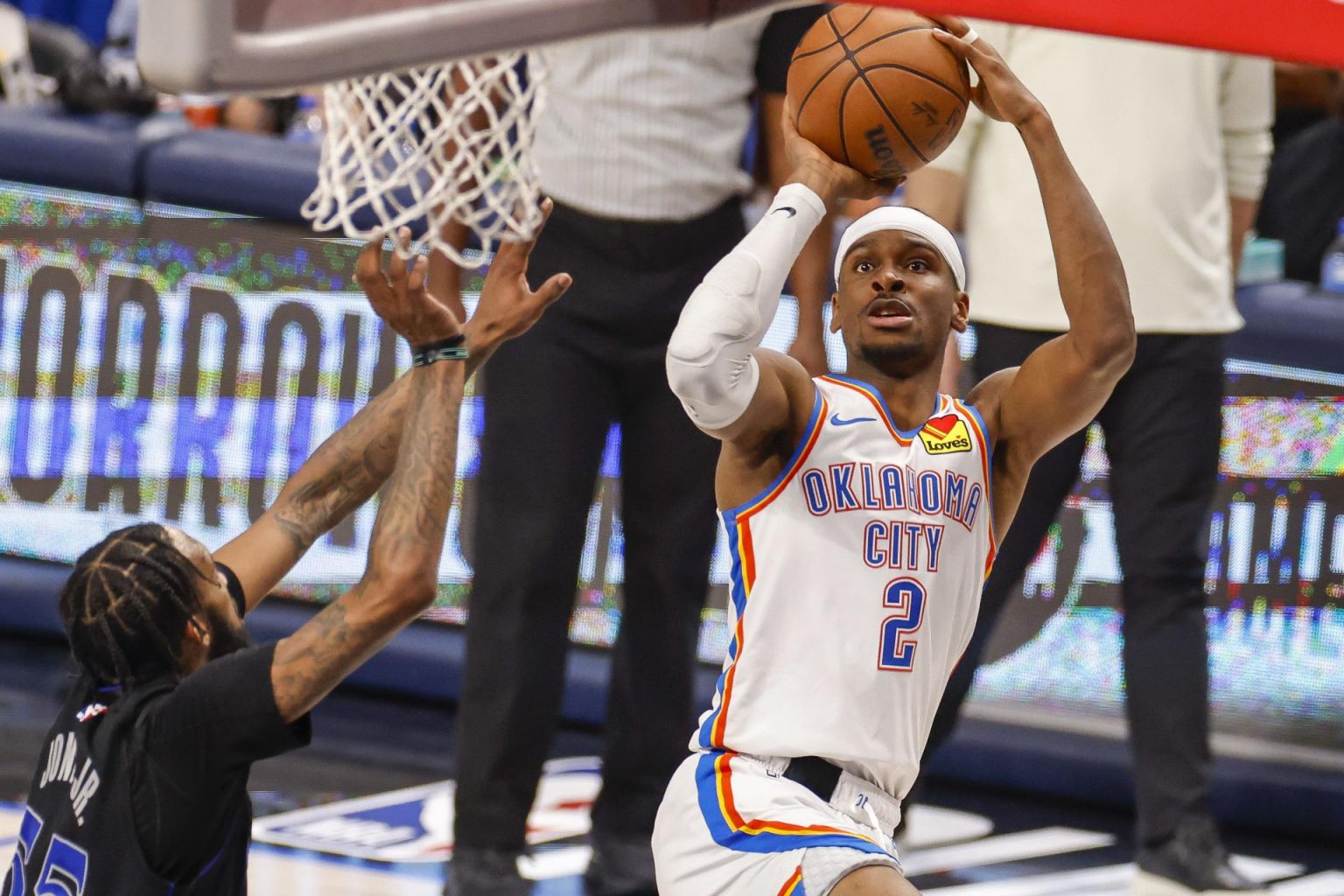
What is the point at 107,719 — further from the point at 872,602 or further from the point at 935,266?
the point at 935,266

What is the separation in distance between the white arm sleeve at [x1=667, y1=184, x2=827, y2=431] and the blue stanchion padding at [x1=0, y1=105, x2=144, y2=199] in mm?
3759

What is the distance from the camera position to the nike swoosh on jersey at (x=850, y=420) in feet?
11.6

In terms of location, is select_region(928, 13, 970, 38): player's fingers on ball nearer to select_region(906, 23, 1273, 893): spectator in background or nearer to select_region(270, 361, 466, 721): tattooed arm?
select_region(270, 361, 466, 721): tattooed arm

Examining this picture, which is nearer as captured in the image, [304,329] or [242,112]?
[304,329]

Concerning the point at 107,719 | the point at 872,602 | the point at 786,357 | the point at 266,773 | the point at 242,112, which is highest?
the point at 242,112

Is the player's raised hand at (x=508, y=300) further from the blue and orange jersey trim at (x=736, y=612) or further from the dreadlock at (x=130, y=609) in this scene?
the dreadlock at (x=130, y=609)

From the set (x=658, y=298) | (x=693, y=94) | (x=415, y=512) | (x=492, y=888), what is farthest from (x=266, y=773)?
(x=415, y=512)

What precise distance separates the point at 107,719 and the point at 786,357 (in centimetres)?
128

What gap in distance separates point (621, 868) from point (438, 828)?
2.43 feet

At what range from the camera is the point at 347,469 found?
3.84m

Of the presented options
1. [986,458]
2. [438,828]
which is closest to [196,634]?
[986,458]

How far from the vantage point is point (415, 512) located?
3.32 metres

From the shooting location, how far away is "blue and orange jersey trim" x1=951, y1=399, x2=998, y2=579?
11.8 feet

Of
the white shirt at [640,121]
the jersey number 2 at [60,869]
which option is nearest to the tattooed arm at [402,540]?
the jersey number 2 at [60,869]
